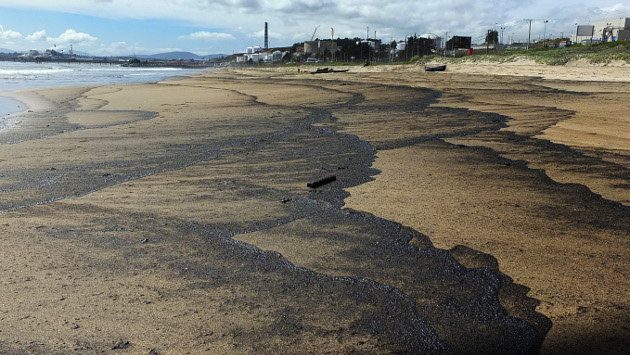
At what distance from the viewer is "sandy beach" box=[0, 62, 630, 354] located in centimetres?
229

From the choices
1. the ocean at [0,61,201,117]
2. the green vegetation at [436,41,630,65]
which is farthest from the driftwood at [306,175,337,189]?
the green vegetation at [436,41,630,65]

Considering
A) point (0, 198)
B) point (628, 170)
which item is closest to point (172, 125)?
point (0, 198)

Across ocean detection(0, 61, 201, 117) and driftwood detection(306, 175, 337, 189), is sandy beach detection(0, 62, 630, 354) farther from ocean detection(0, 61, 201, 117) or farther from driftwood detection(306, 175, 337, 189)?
ocean detection(0, 61, 201, 117)

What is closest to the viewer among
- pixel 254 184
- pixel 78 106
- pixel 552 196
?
pixel 552 196

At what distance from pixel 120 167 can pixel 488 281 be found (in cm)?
443

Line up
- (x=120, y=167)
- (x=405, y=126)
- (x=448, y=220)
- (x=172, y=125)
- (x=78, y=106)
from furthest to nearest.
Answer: (x=78, y=106) < (x=172, y=125) < (x=405, y=126) < (x=120, y=167) < (x=448, y=220)

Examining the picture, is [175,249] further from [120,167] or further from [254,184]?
[120,167]

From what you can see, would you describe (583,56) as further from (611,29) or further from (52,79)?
(611,29)

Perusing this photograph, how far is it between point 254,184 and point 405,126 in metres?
4.20

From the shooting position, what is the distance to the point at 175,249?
3.28m

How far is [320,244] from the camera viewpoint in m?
3.35

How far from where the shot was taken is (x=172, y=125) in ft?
30.6

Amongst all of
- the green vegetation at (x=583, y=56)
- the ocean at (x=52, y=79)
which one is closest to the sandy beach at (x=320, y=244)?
the ocean at (x=52, y=79)

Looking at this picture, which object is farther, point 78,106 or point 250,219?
point 78,106
